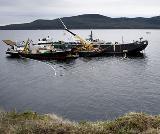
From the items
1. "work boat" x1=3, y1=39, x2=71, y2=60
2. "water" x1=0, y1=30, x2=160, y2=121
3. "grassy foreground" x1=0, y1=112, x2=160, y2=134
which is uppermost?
"grassy foreground" x1=0, y1=112, x2=160, y2=134

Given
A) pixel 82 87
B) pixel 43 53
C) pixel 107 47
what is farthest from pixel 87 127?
pixel 107 47

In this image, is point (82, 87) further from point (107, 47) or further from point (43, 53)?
point (107, 47)

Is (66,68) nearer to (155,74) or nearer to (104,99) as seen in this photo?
(155,74)

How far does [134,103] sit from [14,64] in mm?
58478

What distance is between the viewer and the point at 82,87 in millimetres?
67812

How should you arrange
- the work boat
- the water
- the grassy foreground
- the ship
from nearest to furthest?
1. the grassy foreground
2. the water
3. the work boat
4. the ship

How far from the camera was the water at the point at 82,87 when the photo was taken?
49.4 m

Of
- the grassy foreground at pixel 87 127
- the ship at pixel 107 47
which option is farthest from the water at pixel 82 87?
the grassy foreground at pixel 87 127

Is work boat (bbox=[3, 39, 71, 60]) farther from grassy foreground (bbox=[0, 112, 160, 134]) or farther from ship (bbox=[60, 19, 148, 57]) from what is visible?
grassy foreground (bbox=[0, 112, 160, 134])

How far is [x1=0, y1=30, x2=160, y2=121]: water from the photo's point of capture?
162ft

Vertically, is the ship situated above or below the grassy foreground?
below

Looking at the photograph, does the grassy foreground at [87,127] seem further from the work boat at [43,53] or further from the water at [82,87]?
the work boat at [43,53]

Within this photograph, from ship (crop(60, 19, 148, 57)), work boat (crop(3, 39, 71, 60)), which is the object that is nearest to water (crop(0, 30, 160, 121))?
work boat (crop(3, 39, 71, 60))

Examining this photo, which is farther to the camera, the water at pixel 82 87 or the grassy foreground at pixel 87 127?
the water at pixel 82 87
